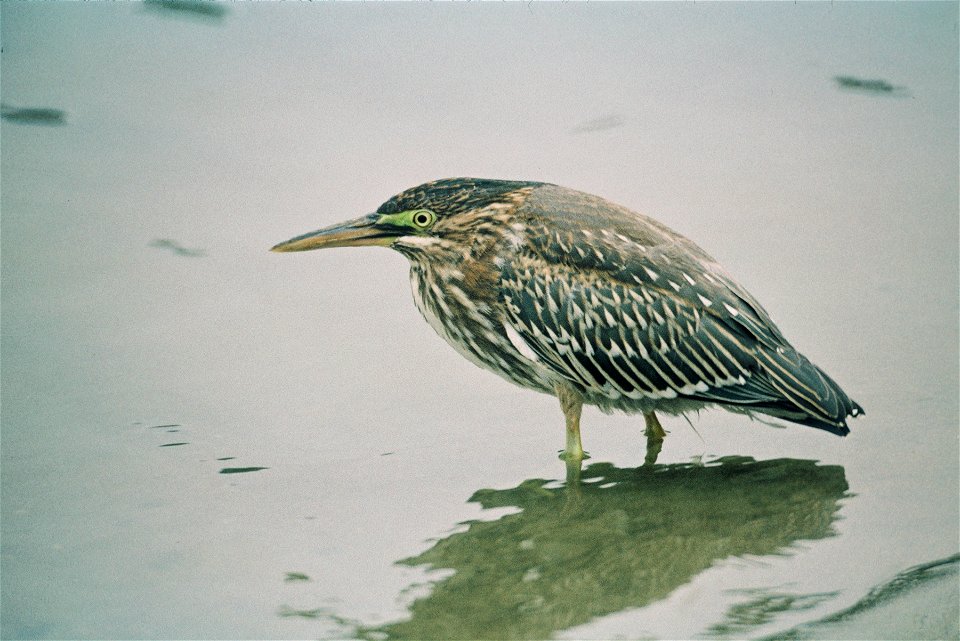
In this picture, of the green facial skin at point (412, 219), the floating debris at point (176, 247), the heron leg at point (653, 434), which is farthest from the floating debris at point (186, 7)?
the heron leg at point (653, 434)

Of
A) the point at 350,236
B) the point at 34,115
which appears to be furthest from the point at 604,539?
the point at 34,115

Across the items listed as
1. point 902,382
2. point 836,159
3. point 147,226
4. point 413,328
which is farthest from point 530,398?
point 836,159

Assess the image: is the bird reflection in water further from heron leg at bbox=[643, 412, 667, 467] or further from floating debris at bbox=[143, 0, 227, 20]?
floating debris at bbox=[143, 0, 227, 20]

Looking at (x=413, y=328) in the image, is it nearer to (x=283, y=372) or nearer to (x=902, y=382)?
(x=283, y=372)

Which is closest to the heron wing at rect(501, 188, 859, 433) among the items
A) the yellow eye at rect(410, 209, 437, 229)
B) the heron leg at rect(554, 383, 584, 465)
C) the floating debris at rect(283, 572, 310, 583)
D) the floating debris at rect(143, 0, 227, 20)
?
the heron leg at rect(554, 383, 584, 465)

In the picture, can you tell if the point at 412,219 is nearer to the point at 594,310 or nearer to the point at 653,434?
the point at 594,310

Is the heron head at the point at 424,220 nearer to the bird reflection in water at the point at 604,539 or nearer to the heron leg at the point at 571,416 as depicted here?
the heron leg at the point at 571,416
